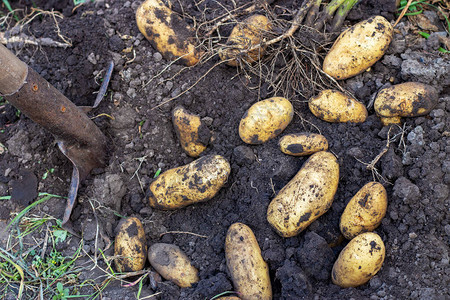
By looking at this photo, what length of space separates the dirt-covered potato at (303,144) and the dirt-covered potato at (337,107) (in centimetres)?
16

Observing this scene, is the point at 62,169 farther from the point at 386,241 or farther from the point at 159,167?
the point at 386,241

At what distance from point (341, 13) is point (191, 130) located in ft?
3.46

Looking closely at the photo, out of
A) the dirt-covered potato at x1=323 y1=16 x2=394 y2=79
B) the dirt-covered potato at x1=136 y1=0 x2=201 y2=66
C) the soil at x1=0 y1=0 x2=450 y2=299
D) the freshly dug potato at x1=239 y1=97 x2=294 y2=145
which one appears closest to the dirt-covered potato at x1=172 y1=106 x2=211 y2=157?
the soil at x1=0 y1=0 x2=450 y2=299

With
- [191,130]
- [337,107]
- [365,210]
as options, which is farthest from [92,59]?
[365,210]

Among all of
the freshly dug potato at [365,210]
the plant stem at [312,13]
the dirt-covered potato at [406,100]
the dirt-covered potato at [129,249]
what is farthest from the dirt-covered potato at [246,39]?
the dirt-covered potato at [129,249]

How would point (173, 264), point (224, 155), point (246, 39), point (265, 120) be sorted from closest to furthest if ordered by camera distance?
point (173, 264)
point (265, 120)
point (224, 155)
point (246, 39)

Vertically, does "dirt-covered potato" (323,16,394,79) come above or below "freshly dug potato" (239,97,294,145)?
above

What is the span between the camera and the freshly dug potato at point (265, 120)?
209cm

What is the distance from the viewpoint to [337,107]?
2.11 meters

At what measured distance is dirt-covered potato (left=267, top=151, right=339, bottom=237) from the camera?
73.0 inches

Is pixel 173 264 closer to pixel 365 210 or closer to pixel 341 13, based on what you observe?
pixel 365 210

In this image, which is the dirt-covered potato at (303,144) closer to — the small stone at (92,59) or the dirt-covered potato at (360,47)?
the dirt-covered potato at (360,47)

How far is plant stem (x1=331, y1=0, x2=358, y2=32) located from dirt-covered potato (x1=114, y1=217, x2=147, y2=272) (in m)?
1.53

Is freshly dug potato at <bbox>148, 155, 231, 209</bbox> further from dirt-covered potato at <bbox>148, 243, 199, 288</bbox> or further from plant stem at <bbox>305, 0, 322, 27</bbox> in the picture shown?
plant stem at <bbox>305, 0, 322, 27</bbox>
